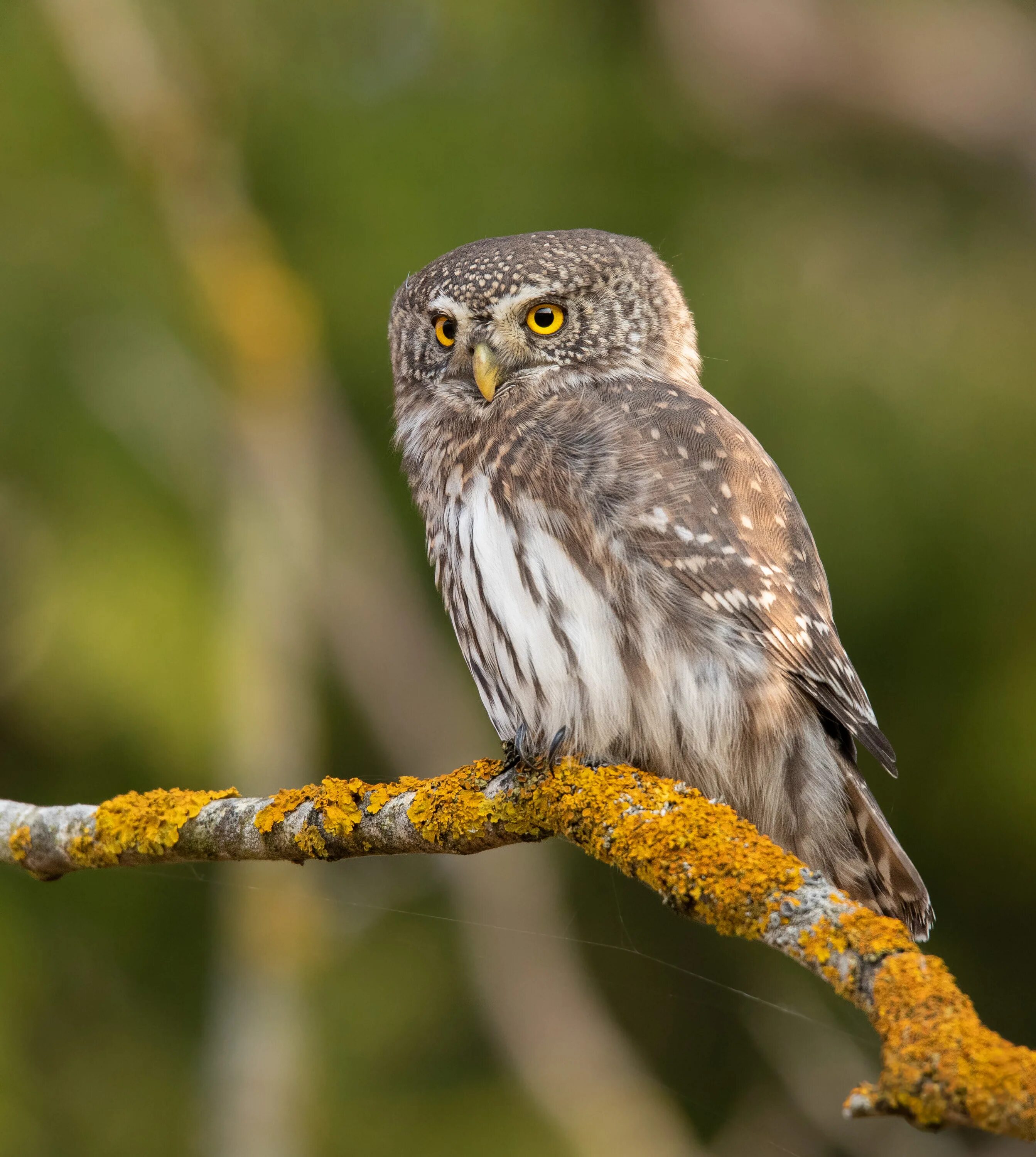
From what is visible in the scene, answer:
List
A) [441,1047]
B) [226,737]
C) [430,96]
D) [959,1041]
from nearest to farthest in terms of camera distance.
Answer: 1. [959,1041]
2. [226,737]
3. [441,1047]
4. [430,96]

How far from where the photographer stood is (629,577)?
256 cm

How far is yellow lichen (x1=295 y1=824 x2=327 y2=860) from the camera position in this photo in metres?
2.18

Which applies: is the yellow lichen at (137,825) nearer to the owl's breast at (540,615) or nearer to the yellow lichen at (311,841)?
the yellow lichen at (311,841)

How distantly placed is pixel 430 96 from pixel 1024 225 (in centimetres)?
278

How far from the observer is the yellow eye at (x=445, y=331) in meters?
3.10

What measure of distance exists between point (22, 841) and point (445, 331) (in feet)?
5.15

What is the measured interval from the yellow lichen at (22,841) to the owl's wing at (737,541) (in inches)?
52.2

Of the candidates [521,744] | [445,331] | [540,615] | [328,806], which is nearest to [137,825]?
[328,806]

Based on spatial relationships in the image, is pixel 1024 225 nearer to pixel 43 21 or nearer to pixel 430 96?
pixel 430 96

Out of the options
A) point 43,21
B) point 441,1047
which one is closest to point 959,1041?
point 441,1047

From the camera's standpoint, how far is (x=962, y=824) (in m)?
4.95

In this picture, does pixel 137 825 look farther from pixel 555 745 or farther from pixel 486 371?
pixel 486 371

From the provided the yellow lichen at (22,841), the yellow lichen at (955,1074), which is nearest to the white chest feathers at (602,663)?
the yellow lichen at (22,841)

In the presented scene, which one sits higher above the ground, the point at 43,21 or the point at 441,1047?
the point at 43,21
